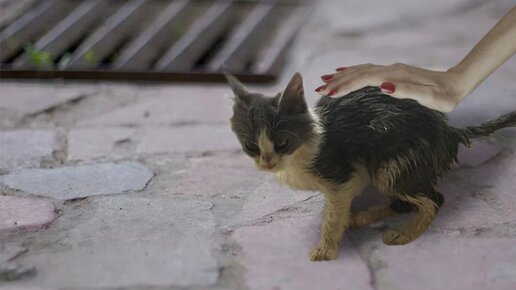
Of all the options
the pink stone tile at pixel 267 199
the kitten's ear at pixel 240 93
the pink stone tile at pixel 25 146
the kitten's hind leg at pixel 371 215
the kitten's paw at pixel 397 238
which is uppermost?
the kitten's ear at pixel 240 93

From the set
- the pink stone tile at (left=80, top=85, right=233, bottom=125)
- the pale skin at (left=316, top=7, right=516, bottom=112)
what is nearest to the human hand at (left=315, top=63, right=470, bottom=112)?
the pale skin at (left=316, top=7, right=516, bottom=112)

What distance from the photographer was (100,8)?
408 centimetres

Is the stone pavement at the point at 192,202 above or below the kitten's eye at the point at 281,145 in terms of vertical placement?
below

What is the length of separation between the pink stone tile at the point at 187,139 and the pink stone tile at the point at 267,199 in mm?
362

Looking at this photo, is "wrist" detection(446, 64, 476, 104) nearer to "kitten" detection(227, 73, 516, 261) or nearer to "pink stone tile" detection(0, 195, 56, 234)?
"kitten" detection(227, 73, 516, 261)

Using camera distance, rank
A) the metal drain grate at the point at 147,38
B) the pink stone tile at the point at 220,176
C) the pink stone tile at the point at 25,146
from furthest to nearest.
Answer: the metal drain grate at the point at 147,38, the pink stone tile at the point at 25,146, the pink stone tile at the point at 220,176

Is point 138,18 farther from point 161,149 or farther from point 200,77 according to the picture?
point 161,149

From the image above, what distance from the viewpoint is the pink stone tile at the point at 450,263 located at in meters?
1.94

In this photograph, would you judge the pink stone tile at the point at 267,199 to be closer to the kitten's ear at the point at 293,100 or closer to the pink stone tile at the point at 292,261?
the pink stone tile at the point at 292,261

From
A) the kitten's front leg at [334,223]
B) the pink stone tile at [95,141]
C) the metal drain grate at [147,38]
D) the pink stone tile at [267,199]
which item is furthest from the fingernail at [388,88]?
the metal drain grate at [147,38]

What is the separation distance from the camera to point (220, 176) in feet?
8.55

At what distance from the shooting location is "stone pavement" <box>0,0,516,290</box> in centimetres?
200

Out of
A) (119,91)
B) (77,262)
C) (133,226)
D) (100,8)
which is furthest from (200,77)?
(77,262)

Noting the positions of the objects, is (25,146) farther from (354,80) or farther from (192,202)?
(354,80)
